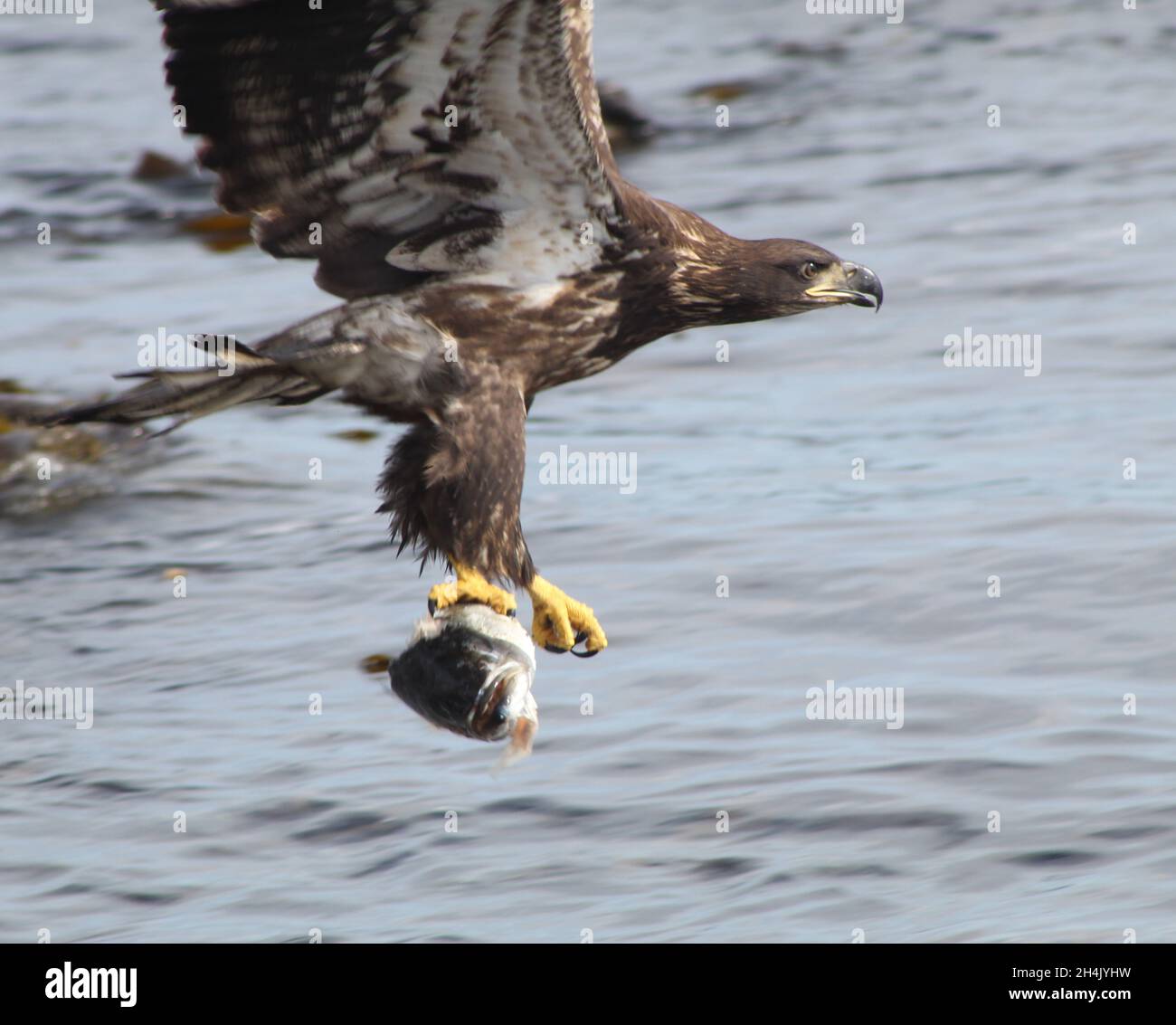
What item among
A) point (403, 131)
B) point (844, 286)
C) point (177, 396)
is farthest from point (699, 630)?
point (177, 396)

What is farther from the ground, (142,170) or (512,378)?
(512,378)

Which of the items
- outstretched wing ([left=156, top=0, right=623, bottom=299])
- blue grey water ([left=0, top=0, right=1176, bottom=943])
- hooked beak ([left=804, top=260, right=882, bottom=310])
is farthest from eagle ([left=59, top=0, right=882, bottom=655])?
blue grey water ([left=0, top=0, right=1176, bottom=943])

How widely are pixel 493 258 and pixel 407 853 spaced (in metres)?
2.13

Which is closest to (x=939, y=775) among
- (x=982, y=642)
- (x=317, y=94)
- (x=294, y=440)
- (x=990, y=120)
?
(x=982, y=642)

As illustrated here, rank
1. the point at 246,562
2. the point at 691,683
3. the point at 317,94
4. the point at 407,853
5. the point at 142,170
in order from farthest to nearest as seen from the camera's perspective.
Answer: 1. the point at 142,170
2. the point at 246,562
3. the point at 691,683
4. the point at 407,853
5. the point at 317,94

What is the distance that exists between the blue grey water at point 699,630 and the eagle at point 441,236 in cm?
111

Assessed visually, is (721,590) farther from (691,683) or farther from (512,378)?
(512,378)

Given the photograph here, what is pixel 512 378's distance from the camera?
6.94 m

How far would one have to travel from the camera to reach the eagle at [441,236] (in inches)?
252

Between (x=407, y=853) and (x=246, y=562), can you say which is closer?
(x=407, y=853)

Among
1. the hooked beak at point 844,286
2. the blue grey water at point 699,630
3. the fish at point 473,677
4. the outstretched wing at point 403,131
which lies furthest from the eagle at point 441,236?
the blue grey water at point 699,630

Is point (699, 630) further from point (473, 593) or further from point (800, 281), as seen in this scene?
point (473, 593)

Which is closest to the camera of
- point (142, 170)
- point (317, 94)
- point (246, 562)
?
point (317, 94)

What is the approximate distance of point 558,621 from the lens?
709 cm
